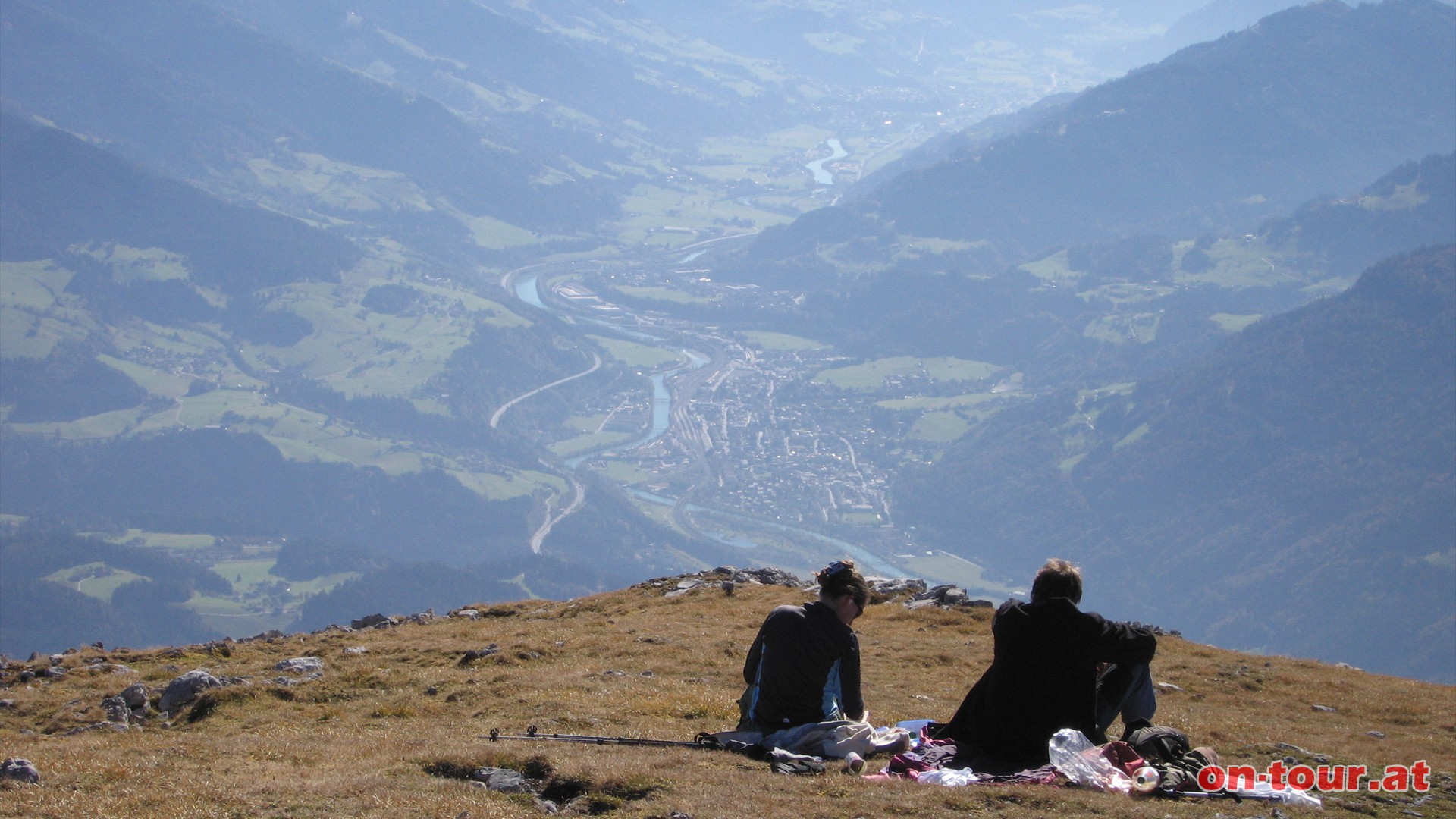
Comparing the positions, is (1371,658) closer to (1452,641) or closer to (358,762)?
(1452,641)

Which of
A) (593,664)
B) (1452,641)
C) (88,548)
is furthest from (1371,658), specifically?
(88,548)

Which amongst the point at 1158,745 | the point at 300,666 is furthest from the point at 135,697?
the point at 1158,745

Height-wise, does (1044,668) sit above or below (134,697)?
above

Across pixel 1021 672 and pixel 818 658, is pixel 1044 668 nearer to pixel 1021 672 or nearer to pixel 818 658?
pixel 1021 672

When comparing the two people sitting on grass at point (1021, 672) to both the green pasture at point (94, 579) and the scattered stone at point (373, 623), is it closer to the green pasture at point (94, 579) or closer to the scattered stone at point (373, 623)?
the scattered stone at point (373, 623)

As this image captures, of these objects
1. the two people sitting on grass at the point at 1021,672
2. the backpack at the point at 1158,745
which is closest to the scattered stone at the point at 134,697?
the two people sitting on grass at the point at 1021,672

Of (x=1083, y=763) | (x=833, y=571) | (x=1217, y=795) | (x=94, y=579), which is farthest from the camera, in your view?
(x=94, y=579)

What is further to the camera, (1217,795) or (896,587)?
(896,587)
